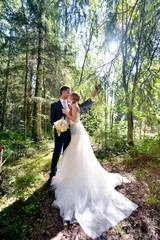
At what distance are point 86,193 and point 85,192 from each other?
3 centimetres

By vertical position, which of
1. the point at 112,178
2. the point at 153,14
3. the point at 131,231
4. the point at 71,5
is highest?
the point at 71,5

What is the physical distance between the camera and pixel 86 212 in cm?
191

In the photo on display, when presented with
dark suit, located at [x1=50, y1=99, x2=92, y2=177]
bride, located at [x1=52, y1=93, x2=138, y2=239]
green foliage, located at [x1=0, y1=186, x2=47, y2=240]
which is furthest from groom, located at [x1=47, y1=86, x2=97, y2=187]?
green foliage, located at [x1=0, y1=186, x2=47, y2=240]

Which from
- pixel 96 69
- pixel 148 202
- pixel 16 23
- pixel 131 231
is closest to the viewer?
pixel 131 231

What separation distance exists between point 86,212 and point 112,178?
1.17 meters

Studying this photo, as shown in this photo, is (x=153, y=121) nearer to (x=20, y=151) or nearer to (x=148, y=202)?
(x=148, y=202)

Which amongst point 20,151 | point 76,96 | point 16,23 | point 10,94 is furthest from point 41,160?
point 10,94

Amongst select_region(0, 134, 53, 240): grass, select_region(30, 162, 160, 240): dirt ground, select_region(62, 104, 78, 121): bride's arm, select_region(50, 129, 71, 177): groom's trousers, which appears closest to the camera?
select_region(30, 162, 160, 240): dirt ground

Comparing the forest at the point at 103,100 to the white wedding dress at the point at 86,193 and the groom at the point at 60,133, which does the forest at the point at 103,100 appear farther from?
the groom at the point at 60,133

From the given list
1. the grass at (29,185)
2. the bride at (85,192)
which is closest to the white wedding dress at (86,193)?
the bride at (85,192)

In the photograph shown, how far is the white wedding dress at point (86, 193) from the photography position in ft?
5.82

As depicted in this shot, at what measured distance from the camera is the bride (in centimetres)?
178

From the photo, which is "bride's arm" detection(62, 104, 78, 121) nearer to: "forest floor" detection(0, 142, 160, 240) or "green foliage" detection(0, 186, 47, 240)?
"forest floor" detection(0, 142, 160, 240)

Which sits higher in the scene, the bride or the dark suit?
the dark suit
